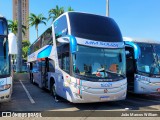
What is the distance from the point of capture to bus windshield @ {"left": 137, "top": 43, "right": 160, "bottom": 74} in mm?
13242

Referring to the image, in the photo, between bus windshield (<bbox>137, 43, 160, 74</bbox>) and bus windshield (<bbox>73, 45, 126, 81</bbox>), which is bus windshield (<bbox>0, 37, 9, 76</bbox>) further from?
bus windshield (<bbox>137, 43, 160, 74</bbox>)

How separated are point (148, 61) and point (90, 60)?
13.6 feet

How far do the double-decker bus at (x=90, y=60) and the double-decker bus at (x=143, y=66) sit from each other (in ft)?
5.78

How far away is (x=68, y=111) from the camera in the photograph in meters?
10.2

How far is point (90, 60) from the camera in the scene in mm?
10562

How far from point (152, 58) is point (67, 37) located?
4.97 metres

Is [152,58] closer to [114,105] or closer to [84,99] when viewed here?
[114,105]

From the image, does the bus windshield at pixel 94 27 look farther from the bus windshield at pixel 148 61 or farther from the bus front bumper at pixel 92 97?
the bus windshield at pixel 148 61

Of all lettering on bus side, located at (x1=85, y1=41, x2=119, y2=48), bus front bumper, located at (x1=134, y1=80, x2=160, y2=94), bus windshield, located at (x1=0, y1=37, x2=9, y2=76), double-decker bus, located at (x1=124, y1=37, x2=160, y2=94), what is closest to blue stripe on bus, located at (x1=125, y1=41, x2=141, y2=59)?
double-decker bus, located at (x1=124, y1=37, x2=160, y2=94)

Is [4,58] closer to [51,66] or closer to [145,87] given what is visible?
[51,66]

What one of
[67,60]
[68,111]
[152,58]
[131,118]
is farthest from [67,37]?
[152,58]

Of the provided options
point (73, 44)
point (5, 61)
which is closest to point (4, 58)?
point (5, 61)

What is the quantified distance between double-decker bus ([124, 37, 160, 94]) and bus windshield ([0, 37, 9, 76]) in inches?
226

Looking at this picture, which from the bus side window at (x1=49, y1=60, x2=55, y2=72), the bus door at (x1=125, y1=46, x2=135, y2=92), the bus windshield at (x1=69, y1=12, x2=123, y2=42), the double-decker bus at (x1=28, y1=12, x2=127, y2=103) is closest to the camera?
the double-decker bus at (x1=28, y1=12, x2=127, y2=103)
